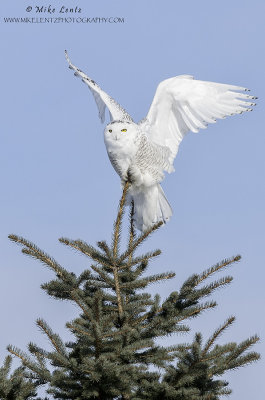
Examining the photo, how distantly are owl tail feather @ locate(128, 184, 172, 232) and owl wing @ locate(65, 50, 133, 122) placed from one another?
75 cm

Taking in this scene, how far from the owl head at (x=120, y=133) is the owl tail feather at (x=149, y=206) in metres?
0.73

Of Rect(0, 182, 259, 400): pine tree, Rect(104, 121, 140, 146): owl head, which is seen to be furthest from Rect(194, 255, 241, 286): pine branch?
Rect(104, 121, 140, 146): owl head

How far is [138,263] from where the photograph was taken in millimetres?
4301

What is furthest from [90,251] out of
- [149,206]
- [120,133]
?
[149,206]

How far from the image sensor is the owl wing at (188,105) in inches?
275

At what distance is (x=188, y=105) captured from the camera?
713cm

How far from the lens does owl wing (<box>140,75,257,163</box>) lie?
6.98 metres

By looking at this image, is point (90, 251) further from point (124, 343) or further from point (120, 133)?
point (120, 133)

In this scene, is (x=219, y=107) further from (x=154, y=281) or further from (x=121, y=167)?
(x=154, y=281)

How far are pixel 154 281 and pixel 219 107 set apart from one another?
3.29 metres

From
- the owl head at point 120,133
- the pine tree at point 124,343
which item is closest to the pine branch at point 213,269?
the pine tree at point 124,343

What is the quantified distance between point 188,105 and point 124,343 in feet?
12.8

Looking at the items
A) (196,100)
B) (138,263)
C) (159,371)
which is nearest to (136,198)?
(196,100)

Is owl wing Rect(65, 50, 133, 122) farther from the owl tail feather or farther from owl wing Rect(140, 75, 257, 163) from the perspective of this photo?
the owl tail feather
